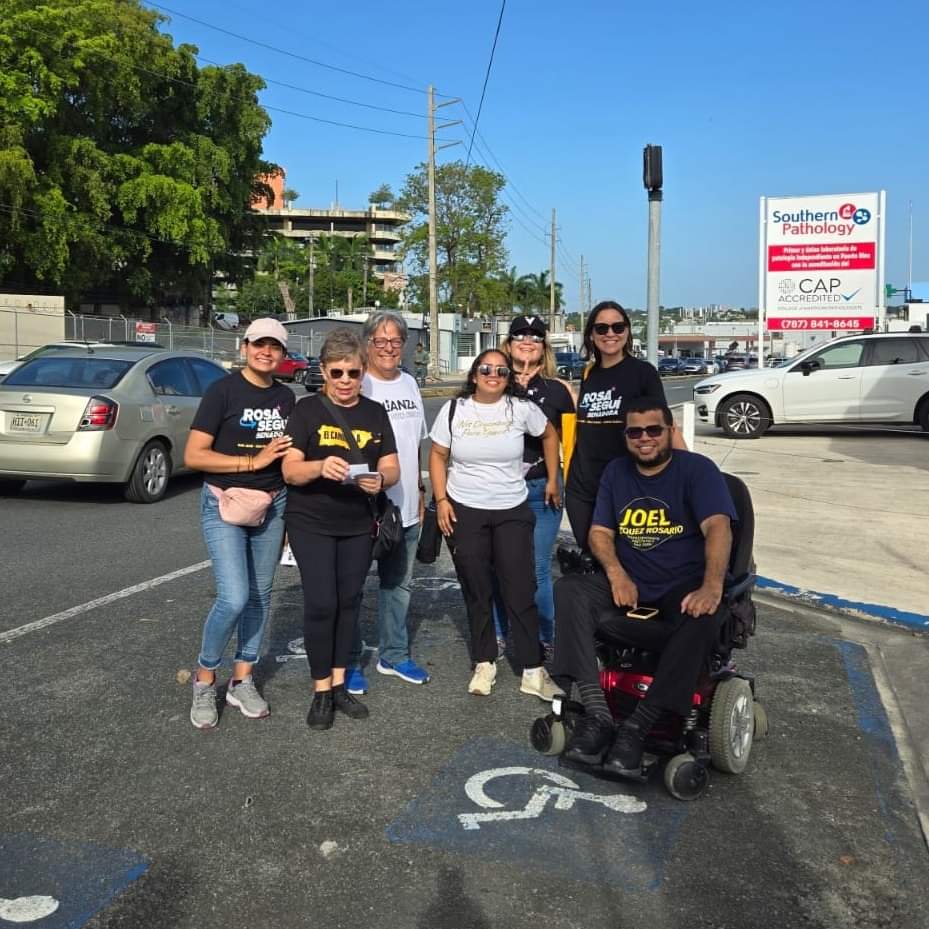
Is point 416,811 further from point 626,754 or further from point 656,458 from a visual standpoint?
point 656,458

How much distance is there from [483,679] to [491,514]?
79 centimetres

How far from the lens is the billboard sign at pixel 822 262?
1942cm

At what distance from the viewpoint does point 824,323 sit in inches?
787

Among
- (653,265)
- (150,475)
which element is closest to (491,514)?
(653,265)

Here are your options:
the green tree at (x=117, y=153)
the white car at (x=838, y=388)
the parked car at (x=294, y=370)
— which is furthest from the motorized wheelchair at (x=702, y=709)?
the green tree at (x=117, y=153)

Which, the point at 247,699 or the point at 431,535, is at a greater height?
the point at 431,535

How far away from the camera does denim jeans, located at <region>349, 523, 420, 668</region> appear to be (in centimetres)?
494

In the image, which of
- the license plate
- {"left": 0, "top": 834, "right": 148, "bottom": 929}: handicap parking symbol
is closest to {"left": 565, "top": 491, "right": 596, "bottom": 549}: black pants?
{"left": 0, "top": 834, "right": 148, "bottom": 929}: handicap parking symbol

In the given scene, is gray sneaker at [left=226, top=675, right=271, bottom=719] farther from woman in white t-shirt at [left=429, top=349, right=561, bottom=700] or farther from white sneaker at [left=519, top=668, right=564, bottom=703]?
white sneaker at [left=519, top=668, right=564, bottom=703]

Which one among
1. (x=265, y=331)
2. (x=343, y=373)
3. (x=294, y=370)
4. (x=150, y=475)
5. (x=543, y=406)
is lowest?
(x=150, y=475)

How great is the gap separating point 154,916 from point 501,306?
7404 cm

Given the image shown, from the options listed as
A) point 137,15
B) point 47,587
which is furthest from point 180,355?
point 137,15

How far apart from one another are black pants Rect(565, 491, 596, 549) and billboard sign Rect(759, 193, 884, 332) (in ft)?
52.8

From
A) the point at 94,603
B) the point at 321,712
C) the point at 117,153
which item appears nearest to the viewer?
the point at 321,712
